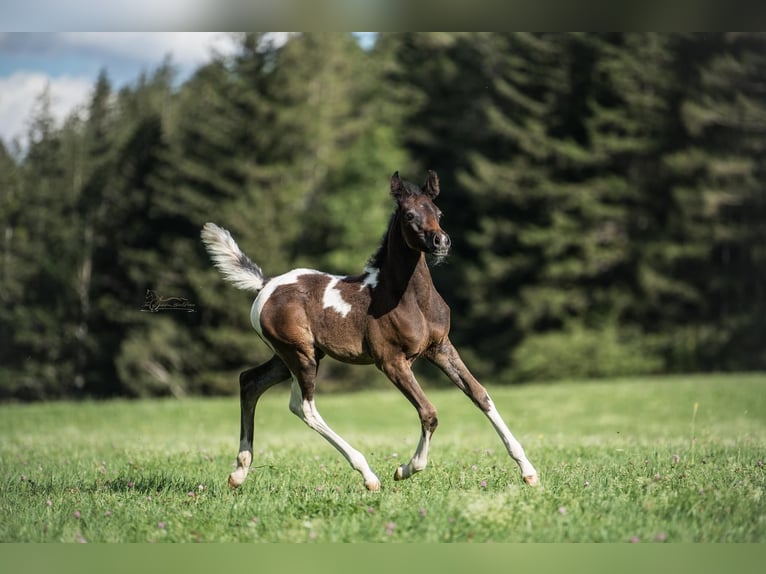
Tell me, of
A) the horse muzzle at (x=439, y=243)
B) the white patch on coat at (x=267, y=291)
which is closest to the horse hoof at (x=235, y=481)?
the white patch on coat at (x=267, y=291)

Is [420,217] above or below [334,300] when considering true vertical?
above

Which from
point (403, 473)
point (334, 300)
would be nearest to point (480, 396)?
point (403, 473)

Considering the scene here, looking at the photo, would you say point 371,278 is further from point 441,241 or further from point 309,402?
point 309,402

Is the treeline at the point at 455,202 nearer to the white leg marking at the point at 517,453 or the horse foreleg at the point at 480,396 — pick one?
the horse foreleg at the point at 480,396

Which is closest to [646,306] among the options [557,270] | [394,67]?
[557,270]

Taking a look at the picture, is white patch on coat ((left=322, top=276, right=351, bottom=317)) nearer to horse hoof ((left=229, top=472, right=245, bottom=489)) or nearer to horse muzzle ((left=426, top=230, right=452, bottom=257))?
horse muzzle ((left=426, top=230, right=452, bottom=257))

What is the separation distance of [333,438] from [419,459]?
Result: 68cm

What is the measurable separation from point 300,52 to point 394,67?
4.14m

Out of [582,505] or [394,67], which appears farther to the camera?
[394,67]

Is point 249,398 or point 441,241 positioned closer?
point 441,241

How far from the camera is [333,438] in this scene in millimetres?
6777
